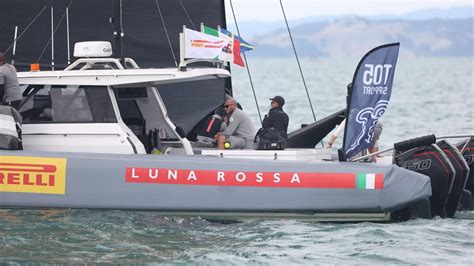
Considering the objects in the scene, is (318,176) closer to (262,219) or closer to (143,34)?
(262,219)

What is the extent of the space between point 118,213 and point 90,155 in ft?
2.08

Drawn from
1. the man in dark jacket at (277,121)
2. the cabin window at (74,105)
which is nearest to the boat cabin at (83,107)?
the cabin window at (74,105)

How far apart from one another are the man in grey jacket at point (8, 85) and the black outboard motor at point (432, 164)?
3970 millimetres

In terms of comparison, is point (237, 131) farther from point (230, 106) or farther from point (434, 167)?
point (434, 167)

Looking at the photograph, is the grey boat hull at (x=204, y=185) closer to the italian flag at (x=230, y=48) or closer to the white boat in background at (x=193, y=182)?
the white boat in background at (x=193, y=182)

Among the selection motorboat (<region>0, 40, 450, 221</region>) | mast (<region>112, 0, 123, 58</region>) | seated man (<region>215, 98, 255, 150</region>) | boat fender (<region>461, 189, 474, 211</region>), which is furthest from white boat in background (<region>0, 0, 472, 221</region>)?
seated man (<region>215, 98, 255, 150</region>)

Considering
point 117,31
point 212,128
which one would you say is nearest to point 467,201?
point 212,128

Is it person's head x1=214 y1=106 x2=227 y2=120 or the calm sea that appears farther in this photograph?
person's head x1=214 y1=106 x2=227 y2=120

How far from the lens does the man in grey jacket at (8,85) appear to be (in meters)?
11.8

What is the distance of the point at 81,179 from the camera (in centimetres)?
1134

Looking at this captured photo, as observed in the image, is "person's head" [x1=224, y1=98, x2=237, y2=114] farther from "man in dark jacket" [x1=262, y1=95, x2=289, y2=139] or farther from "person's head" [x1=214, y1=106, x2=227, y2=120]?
"man in dark jacket" [x1=262, y1=95, x2=289, y2=139]

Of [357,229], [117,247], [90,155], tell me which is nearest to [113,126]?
[90,155]

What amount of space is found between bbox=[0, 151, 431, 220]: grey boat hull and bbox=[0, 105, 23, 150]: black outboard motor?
141 mm

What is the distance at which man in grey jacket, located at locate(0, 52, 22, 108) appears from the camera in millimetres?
11836
